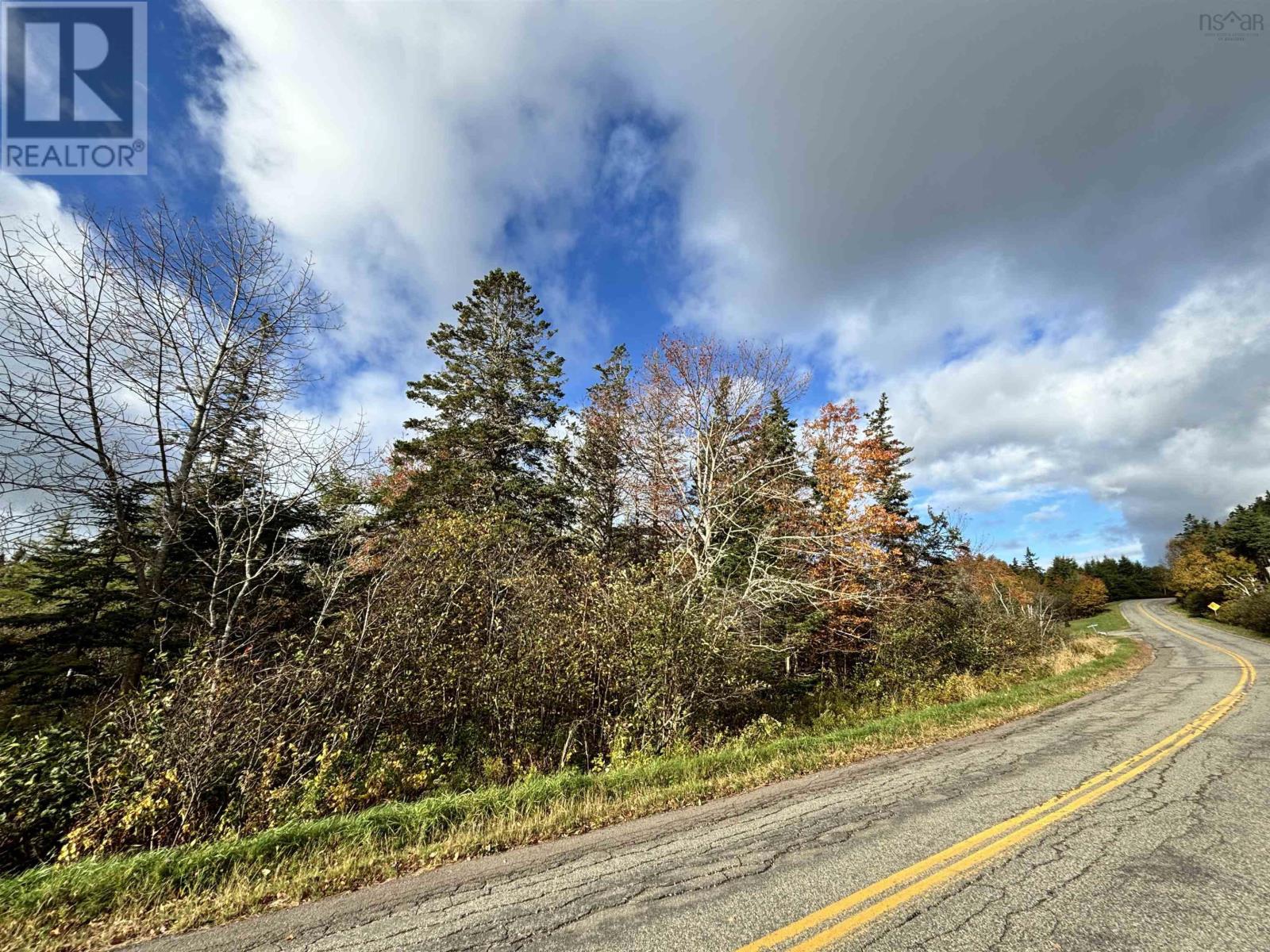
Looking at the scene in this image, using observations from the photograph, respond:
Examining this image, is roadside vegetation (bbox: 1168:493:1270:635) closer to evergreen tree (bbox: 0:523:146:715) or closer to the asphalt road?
the asphalt road

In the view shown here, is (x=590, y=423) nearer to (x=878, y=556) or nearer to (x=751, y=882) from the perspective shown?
(x=878, y=556)

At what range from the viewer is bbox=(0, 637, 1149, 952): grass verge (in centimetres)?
402

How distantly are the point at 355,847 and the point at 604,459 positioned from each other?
53.6ft

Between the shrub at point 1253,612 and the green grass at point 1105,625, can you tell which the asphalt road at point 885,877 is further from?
the green grass at point 1105,625

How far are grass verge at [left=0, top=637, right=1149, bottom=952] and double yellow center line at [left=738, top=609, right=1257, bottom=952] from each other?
2.91 metres

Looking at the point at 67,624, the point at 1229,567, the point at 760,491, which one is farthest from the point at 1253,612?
the point at 67,624

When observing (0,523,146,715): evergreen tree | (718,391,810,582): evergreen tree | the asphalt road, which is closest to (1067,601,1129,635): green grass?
(718,391,810,582): evergreen tree

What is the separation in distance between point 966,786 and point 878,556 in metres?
13.8

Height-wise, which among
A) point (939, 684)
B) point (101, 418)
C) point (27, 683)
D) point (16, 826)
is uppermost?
point (101, 418)

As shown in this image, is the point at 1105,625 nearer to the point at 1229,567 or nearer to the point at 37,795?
the point at 1229,567

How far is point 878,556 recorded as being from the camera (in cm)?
1919

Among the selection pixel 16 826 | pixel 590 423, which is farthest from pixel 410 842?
pixel 590 423

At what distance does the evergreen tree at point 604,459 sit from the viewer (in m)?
19.3

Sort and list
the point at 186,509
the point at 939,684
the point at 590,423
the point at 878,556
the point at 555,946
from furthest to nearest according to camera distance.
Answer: the point at 590,423
the point at 878,556
the point at 939,684
the point at 186,509
the point at 555,946
